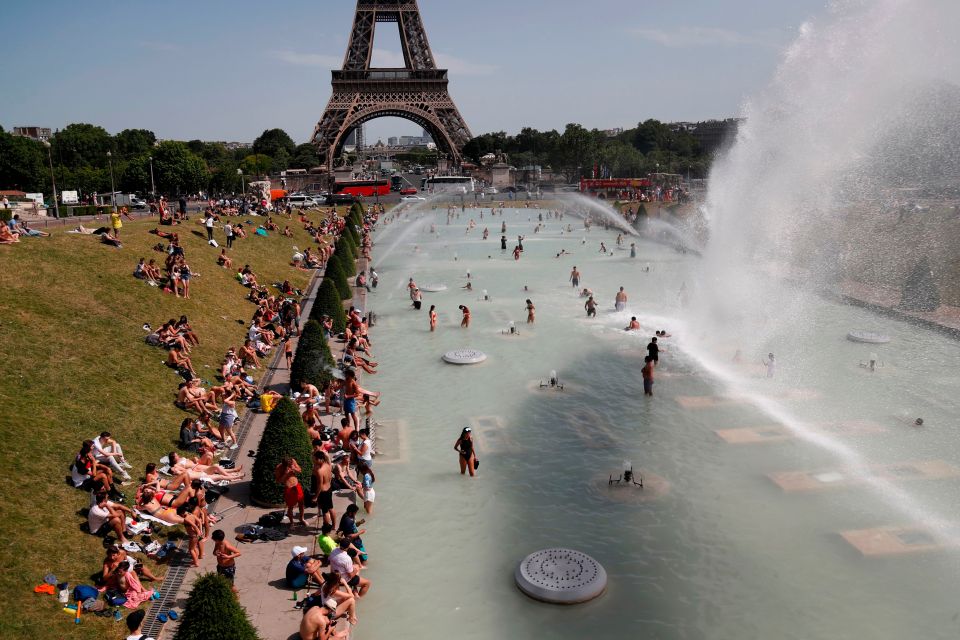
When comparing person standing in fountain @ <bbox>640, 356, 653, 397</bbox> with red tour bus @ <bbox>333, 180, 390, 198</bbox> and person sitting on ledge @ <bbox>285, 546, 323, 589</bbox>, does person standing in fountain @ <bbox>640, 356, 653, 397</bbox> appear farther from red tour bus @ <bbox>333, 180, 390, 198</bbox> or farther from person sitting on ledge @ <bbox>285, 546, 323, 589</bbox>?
red tour bus @ <bbox>333, 180, 390, 198</bbox>

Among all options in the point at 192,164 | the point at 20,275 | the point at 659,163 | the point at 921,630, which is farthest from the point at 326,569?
the point at 659,163

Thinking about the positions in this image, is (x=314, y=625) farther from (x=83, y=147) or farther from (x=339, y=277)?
(x=83, y=147)

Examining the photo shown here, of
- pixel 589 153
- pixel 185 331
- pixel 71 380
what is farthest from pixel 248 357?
pixel 589 153

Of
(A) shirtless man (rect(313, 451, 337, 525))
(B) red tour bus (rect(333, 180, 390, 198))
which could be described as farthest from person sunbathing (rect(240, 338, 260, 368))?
(B) red tour bus (rect(333, 180, 390, 198))

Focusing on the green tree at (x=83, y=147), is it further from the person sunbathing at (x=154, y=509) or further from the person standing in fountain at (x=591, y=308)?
the person sunbathing at (x=154, y=509)

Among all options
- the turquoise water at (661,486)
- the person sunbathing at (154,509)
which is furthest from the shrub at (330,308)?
the person sunbathing at (154,509)

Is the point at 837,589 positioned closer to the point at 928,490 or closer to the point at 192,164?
the point at 928,490
